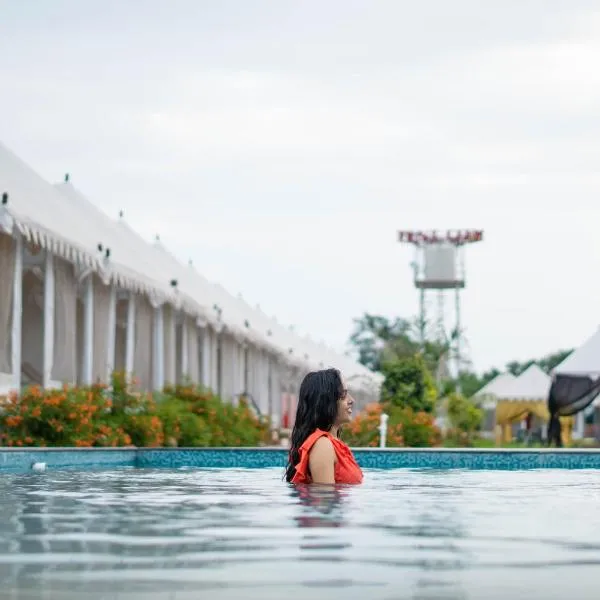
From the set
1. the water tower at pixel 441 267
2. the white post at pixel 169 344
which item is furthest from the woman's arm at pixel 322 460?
the water tower at pixel 441 267

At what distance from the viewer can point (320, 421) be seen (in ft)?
22.9

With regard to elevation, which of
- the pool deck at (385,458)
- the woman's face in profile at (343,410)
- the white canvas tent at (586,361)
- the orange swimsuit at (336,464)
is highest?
the white canvas tent at (586,361)

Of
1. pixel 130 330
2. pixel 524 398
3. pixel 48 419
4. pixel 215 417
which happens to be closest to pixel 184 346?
pixel 130 330

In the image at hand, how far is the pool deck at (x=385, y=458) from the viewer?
14.1 m

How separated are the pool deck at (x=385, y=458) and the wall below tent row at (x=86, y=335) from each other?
5.55ft

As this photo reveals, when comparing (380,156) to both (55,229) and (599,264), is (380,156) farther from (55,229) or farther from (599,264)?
(55,229)

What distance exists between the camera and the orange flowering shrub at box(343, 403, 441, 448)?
1909 cm

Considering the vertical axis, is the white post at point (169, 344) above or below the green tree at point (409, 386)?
above

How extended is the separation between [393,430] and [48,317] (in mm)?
5647

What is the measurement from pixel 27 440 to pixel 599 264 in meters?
25.4

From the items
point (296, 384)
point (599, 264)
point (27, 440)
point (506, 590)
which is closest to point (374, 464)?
point (27, 440)

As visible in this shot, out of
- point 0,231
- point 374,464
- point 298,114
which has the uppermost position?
point 298,114

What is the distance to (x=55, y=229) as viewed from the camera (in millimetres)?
14320

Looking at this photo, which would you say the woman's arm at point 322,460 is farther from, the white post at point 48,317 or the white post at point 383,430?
the white post at point 383,430
